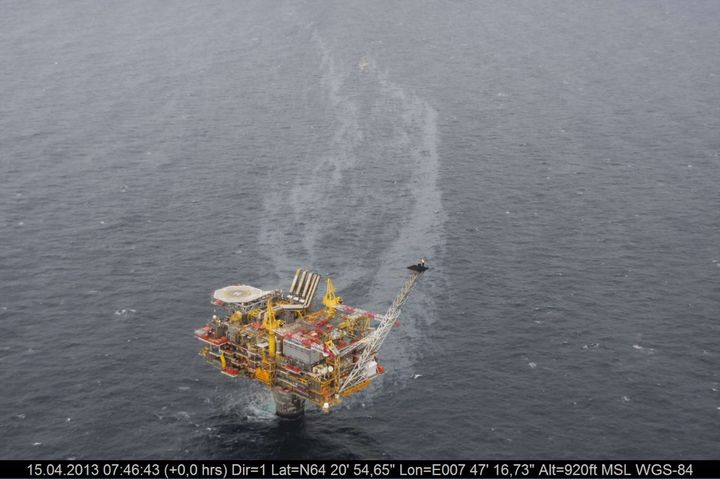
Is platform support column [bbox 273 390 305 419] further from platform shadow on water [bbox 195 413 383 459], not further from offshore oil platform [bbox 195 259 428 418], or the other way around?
platform shadow on water [bbox 195 413 383 459]

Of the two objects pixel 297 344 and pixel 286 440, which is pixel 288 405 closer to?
pixel 286 440

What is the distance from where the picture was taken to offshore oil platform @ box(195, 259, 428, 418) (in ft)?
467

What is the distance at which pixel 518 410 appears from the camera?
496 feet

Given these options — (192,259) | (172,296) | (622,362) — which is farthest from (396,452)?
(192,259)

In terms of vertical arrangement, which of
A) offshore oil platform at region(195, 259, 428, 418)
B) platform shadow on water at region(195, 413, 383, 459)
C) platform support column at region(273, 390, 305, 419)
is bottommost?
platform shadow on water at region(195, 413, 383, 459)

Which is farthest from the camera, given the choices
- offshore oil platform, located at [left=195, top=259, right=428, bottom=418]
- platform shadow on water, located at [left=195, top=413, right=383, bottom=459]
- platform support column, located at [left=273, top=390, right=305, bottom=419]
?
platform support column, located at [left=273, top=390, right=305, bottom=419]

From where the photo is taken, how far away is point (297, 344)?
143 m

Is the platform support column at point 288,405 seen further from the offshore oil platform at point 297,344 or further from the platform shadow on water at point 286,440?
the platform shadow on water at point 286,440

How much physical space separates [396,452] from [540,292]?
60.2 metres

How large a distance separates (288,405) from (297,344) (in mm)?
12740

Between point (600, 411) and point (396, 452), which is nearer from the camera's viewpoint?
point (396, 452)

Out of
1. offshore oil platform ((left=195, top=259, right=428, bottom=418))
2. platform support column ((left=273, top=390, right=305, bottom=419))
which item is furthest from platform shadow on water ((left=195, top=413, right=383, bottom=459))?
offshore oil platform ((left=195, top=259, right=428, bottom=418))

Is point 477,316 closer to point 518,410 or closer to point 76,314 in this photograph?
point 518,410

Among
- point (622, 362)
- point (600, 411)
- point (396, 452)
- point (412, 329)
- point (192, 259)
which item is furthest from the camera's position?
point (192, 259)
